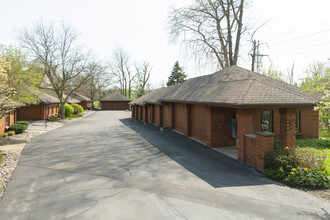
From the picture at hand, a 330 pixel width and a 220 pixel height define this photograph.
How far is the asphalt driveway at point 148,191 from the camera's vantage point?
497cm

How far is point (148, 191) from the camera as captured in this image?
20.2ft

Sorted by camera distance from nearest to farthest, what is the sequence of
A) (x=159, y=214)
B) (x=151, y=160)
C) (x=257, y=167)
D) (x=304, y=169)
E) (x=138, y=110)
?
(x=159, y=214) < (x=304, y=169) < (x=257, y=167) < (x=151, y=160) < (x=138, y=110)

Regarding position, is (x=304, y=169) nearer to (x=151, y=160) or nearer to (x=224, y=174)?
(x=224, y=174)

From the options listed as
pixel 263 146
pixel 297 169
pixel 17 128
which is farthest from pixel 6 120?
pixel 297 169

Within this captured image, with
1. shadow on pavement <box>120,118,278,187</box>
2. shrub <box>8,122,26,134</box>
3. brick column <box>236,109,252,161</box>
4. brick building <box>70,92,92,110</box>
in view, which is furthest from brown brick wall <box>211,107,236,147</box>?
brick building <box>70,92,92,110</box>

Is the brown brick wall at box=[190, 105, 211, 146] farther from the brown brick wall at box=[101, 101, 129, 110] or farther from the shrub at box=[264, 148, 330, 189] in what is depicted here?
the brown brick wall at box=[101, 101, 129, 110]

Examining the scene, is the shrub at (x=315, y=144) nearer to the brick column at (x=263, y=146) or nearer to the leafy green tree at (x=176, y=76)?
the brick column at (x=263, y=146)

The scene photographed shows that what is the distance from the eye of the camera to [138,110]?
101ft

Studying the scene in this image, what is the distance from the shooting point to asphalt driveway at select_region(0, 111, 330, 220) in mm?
4973

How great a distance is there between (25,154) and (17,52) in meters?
7.69

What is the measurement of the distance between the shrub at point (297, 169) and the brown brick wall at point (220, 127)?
4.13 meters

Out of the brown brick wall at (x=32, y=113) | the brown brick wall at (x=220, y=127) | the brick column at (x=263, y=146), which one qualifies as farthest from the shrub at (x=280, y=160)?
the brown brick wall at (x=32, y=113)

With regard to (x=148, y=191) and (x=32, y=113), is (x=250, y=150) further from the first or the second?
(x=32, y=113)

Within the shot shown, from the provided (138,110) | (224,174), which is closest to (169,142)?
(224,174)
